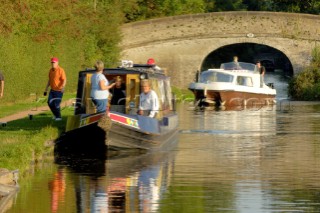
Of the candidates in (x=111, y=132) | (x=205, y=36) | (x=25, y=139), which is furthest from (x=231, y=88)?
(x=25, y=139)

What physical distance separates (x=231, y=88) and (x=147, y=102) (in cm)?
2367

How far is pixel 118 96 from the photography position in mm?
23953

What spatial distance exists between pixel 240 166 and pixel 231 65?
28.9 meters

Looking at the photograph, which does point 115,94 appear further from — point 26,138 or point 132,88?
point 26,138

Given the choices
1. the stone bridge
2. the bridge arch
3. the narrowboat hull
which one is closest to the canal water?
the narrowboat hull

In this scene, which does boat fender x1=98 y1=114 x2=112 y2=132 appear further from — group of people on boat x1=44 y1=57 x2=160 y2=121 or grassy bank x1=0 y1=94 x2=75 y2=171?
group of people on boat x1=44 y1=57 x2=160 y2=121

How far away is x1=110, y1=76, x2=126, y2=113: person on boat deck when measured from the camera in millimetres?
23594

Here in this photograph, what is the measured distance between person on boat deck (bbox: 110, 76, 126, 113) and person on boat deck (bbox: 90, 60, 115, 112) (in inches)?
36.7

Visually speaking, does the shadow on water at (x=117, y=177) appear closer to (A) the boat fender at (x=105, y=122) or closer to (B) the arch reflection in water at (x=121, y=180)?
(B) the arch reflection in water at (x=121, y=180)

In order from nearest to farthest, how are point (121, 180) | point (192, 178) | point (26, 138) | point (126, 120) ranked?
point (121, 180)
point (192, 178)
point (26, 138)
point (126, 120)

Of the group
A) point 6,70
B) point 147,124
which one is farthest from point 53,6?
point 147,124

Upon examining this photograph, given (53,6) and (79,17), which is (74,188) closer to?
(53,6)

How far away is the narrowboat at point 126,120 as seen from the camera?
2122cm

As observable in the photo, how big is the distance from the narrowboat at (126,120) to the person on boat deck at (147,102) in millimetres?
166
